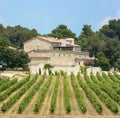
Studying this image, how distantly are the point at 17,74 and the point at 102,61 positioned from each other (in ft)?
80.6

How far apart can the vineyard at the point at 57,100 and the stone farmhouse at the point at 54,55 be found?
62.5ft

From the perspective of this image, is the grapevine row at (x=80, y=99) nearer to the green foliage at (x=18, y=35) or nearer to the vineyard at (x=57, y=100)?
the vineyard at (x=57, y=100)

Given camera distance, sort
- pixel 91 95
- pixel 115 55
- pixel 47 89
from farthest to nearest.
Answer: pixel 115 55 → pixel 47 89 → pixel 91 95

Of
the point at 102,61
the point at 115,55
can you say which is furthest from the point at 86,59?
the point at 115,55

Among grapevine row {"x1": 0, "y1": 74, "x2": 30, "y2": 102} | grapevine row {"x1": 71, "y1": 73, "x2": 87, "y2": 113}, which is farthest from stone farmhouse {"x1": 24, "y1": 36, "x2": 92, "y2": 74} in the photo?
grapevine row {"x1": 71, "y1": 73, "x2": 87, "y2": 113}

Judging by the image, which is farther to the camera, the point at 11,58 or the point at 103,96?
the point at 11,58

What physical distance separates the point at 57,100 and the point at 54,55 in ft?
135

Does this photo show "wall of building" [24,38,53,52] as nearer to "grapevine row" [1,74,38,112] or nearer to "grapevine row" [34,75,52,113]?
"grapevine row" [1,74,38,112]

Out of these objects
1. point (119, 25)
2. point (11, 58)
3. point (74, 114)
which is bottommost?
point (74, 114)

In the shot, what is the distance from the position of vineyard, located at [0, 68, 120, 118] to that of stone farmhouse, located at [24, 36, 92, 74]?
1904 centimetres

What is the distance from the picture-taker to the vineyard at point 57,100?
42469 millimetres

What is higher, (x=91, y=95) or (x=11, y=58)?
(x=11, y=58)

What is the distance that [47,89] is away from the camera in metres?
53.2

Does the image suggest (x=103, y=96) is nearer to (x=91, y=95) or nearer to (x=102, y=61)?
(x=91, y=95)
